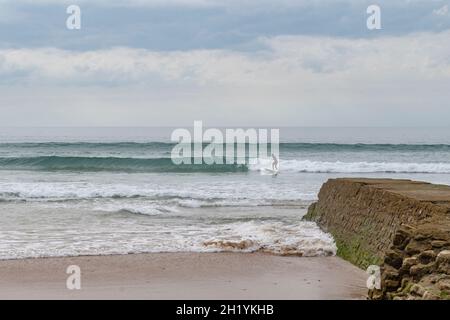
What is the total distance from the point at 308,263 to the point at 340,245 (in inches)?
31.9

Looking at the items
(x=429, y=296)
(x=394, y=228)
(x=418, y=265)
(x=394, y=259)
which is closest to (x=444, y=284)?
(x=429, y=296)

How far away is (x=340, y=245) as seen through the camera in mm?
9258

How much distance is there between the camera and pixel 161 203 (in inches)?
615

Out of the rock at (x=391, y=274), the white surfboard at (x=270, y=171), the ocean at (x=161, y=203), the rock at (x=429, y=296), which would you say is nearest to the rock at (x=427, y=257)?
the rock at (x=391, y=274)

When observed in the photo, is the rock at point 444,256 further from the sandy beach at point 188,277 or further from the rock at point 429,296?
the sandy beach at point 188,277

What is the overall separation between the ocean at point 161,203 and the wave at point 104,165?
0.17 ft

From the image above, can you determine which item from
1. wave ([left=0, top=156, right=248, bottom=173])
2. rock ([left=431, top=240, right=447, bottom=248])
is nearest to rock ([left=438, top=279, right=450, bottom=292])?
rock ([left=431, top=240, right=447, bottom=248])

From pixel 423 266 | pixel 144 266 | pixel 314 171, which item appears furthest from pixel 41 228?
pixel 314 171

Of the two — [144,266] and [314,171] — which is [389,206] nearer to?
[144,266]

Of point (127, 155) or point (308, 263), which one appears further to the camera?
point (127, 155)

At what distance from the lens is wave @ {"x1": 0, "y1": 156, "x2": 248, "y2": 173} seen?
27.8 metres

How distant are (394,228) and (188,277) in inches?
106

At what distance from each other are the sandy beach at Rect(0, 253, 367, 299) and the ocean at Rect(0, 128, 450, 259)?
21.6 inches

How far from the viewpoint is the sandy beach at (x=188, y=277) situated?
6809mm
